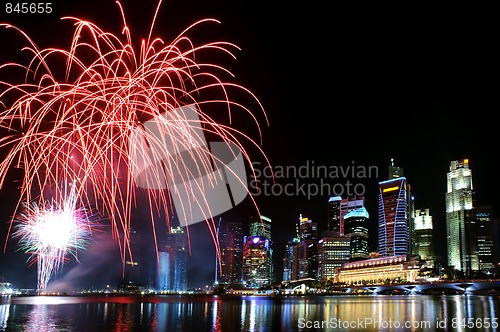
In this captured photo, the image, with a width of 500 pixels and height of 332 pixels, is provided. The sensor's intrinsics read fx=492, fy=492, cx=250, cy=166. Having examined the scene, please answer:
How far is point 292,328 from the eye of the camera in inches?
1560

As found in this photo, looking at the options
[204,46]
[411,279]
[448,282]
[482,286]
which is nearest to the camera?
[204,46]

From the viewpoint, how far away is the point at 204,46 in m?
24.7

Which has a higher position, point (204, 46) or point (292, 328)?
point (204, 46)

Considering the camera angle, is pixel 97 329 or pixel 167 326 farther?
pixel 167 326

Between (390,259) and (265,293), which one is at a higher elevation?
(390,259)

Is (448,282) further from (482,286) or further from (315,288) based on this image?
(315,288)

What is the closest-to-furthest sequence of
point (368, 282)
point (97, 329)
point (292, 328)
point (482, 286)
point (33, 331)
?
point (33, 331), point (97, 329), point (292, 328), point (482, 286), point (368, 282)

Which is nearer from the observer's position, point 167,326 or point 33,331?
point 33,331

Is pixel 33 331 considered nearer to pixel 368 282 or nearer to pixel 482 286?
pixel 482 286

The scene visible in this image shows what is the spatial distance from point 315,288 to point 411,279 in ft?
127

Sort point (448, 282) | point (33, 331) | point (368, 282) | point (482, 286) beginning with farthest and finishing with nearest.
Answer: point (368, 282) < point (448, 282) < point (482, 286) < point (33, 331)

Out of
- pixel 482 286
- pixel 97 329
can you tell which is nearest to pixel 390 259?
pixel 482 286

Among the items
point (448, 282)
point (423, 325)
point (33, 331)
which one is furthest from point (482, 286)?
point (33, 331)

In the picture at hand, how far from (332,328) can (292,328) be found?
3.42m
